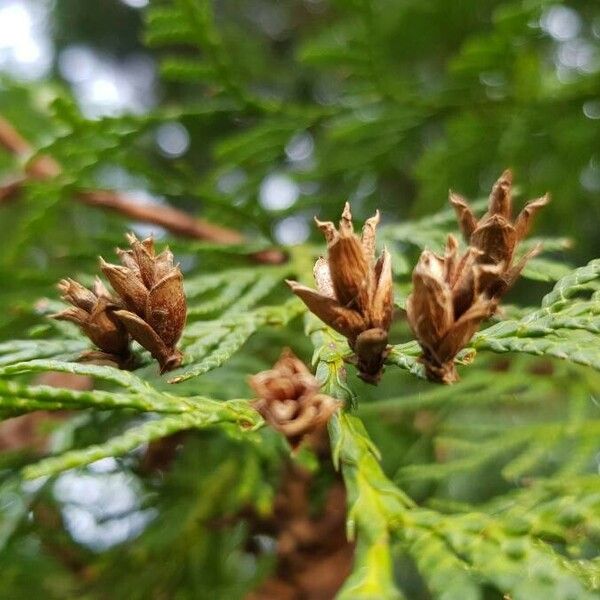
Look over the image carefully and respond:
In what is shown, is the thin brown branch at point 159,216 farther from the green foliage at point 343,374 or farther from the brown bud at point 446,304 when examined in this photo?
the brown bud at point 446,304

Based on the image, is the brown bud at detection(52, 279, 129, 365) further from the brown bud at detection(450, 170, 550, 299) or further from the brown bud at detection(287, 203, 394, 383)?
the brown bud at detection(450, 170, 550, 299)

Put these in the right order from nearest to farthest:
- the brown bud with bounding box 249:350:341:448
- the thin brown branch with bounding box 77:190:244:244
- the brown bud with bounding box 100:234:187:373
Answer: the brown bud with bounding box 249:350:341:448 → the brown bud with bounding box 100:234:187:373 → the thin brown branch with bounding box 77:190:244:244

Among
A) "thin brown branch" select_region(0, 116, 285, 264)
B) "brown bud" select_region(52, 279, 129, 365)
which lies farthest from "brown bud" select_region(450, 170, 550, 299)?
"thin brown branch" select_region(0, 116, 285, 264)

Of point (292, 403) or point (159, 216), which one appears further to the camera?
point (159, 216)

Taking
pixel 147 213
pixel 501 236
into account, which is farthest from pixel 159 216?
pixel 501 236

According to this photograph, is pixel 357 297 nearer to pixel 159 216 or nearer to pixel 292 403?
pixel 292 403

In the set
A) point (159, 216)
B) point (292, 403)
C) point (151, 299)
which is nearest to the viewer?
point (292, 403)

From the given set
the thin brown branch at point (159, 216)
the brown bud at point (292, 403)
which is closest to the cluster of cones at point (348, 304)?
the brown bud at point (292, 403)
